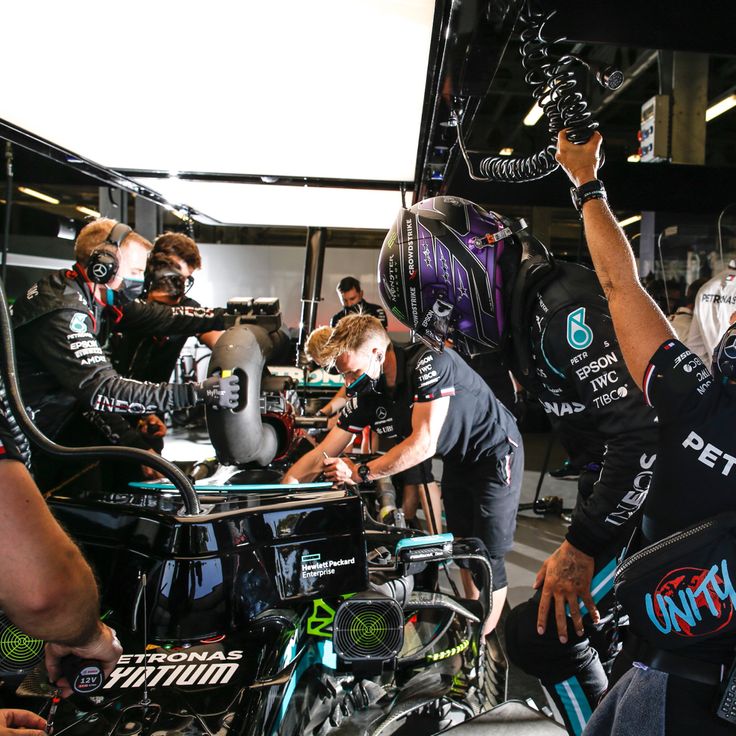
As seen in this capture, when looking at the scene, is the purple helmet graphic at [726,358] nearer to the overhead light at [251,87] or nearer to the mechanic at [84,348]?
the overhead light at [251,87]

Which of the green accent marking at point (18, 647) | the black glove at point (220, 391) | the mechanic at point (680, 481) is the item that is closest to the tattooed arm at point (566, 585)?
the mechanic at point (680, 481)

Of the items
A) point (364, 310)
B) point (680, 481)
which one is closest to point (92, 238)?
point (680, 481)

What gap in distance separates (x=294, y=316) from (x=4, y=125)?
929 centimetres

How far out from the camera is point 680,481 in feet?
3.03

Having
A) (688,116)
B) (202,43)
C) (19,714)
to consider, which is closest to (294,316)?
(688,116)

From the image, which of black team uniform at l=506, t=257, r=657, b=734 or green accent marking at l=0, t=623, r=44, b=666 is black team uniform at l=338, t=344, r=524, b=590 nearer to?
black team uniform at l=506, t=257, r=657, b=734

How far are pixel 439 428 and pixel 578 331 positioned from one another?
4.50 ft

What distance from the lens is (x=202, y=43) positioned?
1.64 meters

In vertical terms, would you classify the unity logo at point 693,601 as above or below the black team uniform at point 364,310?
below

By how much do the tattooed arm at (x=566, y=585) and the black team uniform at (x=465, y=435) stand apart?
1280 mm

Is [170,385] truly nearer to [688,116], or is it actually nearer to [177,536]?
[177,536]

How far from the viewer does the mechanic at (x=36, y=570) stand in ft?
2.81

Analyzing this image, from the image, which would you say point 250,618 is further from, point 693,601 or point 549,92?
point 549,92

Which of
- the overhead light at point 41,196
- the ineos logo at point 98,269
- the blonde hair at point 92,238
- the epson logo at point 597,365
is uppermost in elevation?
the overhead light at point 41,196
